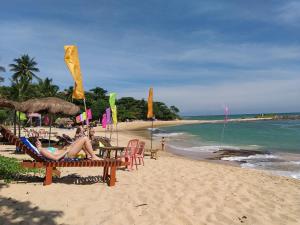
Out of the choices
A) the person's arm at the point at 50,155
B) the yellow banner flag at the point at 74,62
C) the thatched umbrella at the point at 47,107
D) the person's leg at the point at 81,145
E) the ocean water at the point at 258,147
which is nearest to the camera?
the person's arm at the point at 50,155

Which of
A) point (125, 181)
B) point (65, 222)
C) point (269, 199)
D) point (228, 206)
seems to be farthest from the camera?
point (125, 181)

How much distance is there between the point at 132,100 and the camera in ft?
296

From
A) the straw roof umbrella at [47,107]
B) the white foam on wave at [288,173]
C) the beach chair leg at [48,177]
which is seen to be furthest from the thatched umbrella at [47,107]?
the white foam on wave at [288,173]

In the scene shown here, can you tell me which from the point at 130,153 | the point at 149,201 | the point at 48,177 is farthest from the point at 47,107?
the point at 149,201

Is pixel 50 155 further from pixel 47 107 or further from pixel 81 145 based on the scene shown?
pixel 47 107

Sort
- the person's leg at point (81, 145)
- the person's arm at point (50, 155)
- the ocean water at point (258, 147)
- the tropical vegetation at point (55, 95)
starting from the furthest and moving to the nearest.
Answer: the tropical vegetation at point (55, 95), the ocean water at point (258, 147), the person's leg at point (81, 145), the person's arm at point (50, 155)

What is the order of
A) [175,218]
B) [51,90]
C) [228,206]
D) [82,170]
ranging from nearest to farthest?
[175,218] → [228,206] → [82,170] → [51,90]

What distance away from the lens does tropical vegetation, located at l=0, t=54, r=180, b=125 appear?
4641 centimetres

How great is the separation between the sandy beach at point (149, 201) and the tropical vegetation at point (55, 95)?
2840 cm

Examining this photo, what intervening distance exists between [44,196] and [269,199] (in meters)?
4.30

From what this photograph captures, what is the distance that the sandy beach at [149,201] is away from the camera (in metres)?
4.83

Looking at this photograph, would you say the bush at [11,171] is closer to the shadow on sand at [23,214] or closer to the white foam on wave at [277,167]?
the shadow on sand at [23,214]

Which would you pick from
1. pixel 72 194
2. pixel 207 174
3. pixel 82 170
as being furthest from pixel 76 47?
pixel 207 174

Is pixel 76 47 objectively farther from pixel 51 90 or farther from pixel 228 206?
pixel 51 90
